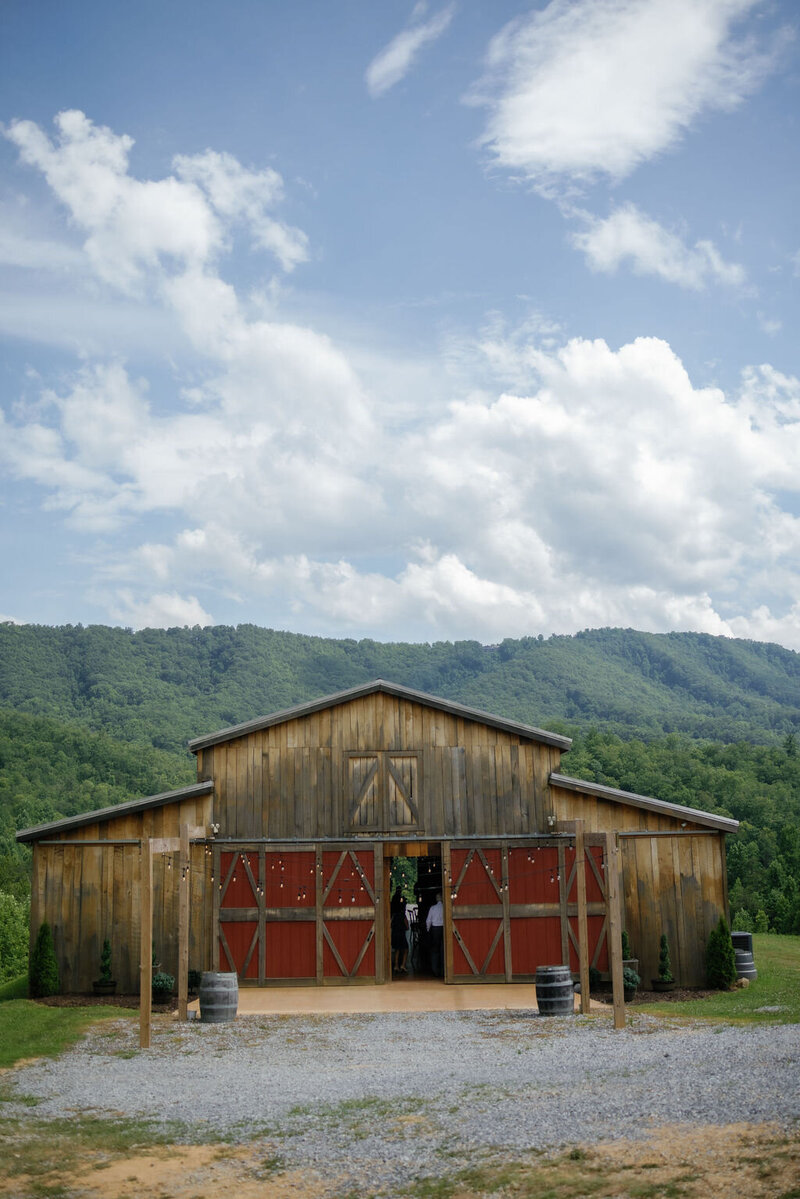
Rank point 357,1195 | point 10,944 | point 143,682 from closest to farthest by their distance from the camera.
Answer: point 357,1195, point 10,944, point 143,682

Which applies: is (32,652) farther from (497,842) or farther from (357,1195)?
(357,1195)

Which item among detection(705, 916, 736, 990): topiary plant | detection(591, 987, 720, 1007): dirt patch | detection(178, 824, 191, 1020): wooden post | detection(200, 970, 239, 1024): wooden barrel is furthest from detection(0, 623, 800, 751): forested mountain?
detection(200, 970, 239, 1024): wooden barrel

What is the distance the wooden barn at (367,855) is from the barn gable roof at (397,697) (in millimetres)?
53

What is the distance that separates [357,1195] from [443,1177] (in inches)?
25.7

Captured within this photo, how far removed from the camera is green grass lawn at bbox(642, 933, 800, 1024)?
49.1 ft

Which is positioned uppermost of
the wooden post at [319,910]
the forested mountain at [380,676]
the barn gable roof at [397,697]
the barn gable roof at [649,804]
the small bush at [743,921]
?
the forested mountain at [380,676]

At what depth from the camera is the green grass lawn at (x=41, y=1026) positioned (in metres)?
13.4

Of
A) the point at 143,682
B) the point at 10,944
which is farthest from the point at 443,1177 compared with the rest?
the point at 143,682

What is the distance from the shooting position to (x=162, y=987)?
1819cm

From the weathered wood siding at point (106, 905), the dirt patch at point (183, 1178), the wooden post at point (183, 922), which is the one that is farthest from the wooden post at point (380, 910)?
the dirt patch at point (183, 1178)

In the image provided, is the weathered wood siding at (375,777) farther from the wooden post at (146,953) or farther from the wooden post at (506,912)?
the wooden post at (146,953)

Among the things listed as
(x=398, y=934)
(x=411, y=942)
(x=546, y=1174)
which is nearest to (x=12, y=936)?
(x=411, y=942)

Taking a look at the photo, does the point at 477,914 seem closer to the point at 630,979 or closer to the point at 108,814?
the point at 630,979

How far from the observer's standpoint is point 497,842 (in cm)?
2027
